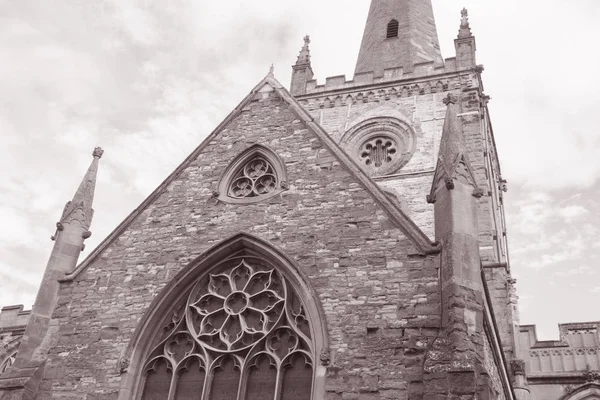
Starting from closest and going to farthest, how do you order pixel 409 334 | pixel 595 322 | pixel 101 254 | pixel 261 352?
pixel 409 334, pixel 261 352, pixel 101 254, pixel 595 322

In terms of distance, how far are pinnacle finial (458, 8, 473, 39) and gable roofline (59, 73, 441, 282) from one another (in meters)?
15.5

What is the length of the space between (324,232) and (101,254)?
162 inches

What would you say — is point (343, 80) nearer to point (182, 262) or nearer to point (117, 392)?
point (182, 262)

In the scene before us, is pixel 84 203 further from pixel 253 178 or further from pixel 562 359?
pixel 562 359

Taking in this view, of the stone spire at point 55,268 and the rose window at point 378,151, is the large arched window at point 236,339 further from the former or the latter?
the rose window at point 378,151

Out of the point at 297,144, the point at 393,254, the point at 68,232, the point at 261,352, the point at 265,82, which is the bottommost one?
the point at 261,352

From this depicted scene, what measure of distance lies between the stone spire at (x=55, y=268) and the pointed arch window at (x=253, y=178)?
270 cm

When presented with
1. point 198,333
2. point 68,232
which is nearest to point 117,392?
point 198,333

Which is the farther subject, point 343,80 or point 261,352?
point 343,80

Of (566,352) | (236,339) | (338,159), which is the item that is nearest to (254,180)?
(338,159)

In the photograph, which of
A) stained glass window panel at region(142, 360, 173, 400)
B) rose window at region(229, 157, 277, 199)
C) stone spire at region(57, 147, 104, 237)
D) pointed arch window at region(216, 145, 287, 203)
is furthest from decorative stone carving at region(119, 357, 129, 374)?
rose window at region(229, 157, 277, 199)

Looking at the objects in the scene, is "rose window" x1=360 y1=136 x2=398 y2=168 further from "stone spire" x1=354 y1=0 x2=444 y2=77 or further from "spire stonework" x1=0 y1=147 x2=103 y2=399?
"spire stonework" x1=0 y1=147 x2=103 y2=399

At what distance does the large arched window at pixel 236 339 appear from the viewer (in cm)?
899

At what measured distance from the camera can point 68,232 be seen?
37.5 ft
